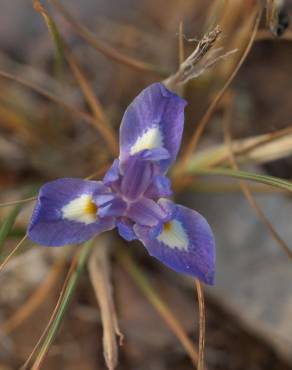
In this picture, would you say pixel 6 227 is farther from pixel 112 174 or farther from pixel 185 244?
pixel 185 244

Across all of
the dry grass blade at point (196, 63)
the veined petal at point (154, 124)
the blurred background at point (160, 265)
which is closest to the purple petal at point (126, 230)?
the veined petal at point (154, 124)

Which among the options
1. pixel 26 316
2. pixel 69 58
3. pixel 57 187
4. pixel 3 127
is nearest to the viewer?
pixel 57 187

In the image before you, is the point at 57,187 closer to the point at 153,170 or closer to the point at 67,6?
the point at 153,170

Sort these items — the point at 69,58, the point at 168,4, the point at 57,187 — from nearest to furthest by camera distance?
the point at 57,187 < the point at 69,58 < the point at 168,4

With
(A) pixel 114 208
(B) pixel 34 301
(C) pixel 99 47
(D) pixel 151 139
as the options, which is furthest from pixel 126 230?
(B) pixel 34 301

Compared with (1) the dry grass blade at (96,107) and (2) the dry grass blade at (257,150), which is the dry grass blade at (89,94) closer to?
(1) the dry grass blade at (96,107)

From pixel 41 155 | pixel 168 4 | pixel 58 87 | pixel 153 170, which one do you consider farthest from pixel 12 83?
pixel 153 170

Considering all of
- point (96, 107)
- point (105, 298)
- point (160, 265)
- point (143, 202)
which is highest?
point (96, 107)

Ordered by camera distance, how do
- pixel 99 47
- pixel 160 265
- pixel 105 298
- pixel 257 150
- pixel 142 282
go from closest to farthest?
pixel 105 298 < pixel 99 47 < pixel 257 150 < pixel 142 282 < pixel 160 265
